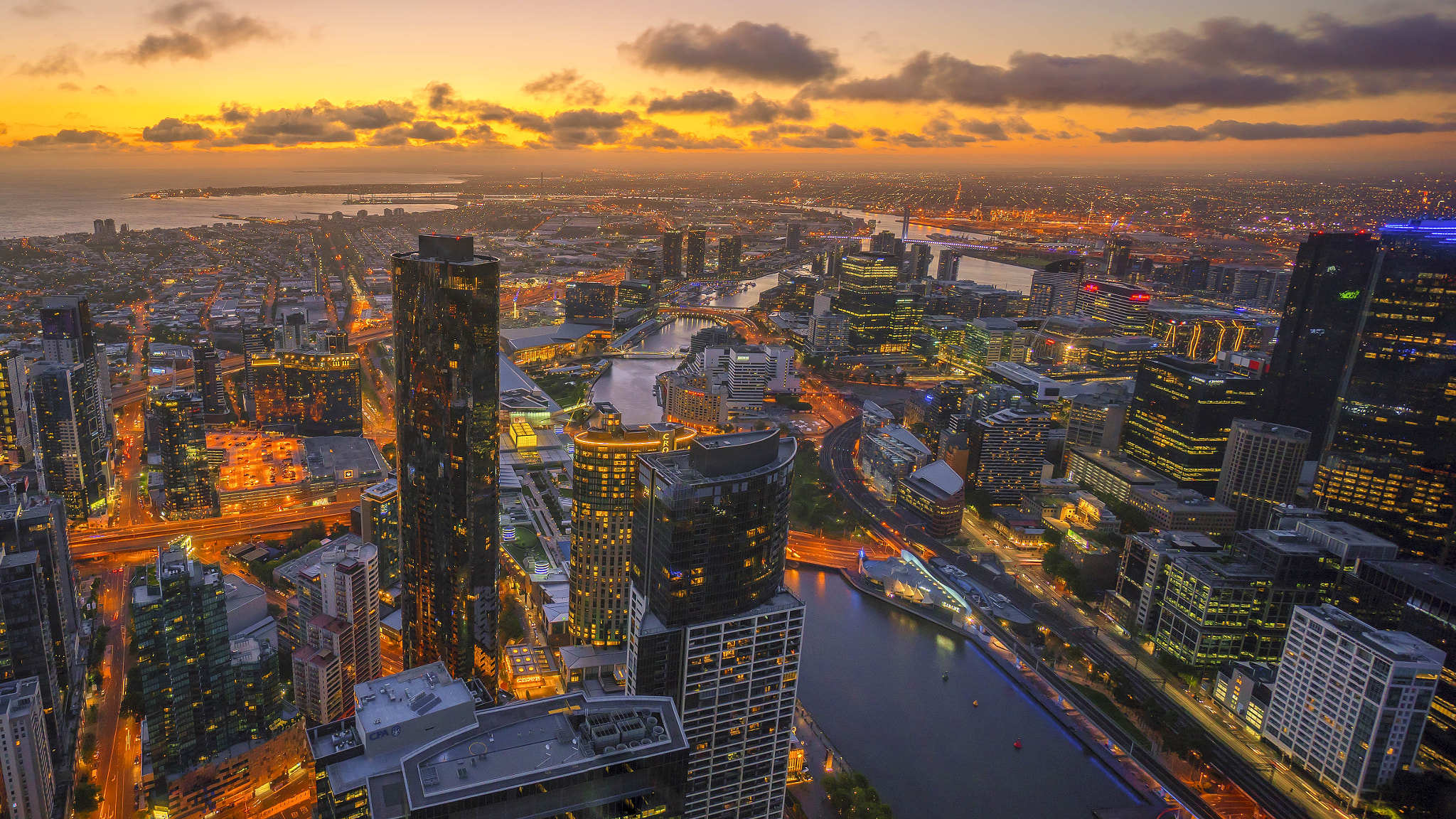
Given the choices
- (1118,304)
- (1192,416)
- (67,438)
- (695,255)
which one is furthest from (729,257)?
(67,438)

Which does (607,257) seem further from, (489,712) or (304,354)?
(489,712)

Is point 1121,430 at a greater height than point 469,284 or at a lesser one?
lesser

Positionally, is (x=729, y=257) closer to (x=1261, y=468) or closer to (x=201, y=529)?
(x=1261, y=468)

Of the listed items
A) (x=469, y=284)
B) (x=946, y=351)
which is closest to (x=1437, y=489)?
(x=469, y=284)

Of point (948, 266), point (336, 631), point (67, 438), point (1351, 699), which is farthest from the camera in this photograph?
point (948, 266)

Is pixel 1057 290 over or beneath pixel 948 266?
beneath

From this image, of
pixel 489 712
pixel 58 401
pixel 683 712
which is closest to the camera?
pixel 489 712
